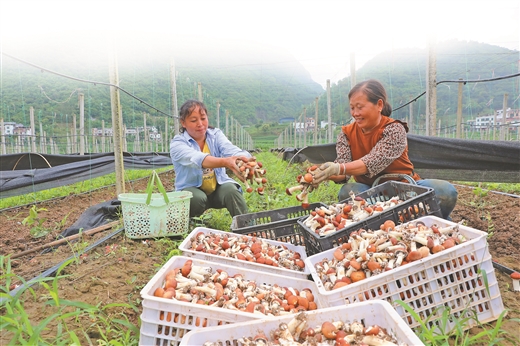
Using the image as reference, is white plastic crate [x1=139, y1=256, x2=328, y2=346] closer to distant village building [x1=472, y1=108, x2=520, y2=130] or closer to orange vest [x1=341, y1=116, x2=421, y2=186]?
orange vest [x1=341, y1=116, x2=421, y2=186]

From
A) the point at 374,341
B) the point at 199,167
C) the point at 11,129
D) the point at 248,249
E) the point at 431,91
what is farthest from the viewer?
the point at 11,129

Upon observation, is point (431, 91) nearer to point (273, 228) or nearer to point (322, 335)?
point (273, 228)

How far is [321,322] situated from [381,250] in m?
0.60

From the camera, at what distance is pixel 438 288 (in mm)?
1630

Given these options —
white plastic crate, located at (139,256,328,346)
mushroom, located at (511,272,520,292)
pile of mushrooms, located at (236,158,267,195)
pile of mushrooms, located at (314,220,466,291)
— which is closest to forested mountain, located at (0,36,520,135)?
pile of mushrooms, located at (236,158,267,195)

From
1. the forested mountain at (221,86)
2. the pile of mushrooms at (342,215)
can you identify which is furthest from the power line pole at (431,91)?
the forested mountain at (221,86)

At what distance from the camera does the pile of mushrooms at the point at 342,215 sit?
88.4 inches

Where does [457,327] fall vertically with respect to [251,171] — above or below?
below

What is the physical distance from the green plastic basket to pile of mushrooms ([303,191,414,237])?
130 centimetres

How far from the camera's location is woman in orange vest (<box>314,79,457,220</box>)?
105 inches

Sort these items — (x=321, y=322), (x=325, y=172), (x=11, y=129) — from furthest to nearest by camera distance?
(x=11, y=129) → (x=325, y=172) → (x=321, y=322)

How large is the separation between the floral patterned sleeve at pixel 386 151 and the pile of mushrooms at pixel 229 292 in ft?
4.25

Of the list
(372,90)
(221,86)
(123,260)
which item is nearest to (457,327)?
(372,90)

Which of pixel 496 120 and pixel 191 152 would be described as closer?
pixel 191 152
